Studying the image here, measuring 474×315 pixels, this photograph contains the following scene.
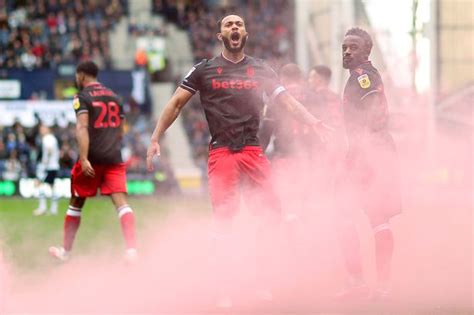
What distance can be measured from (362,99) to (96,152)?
3.26 m

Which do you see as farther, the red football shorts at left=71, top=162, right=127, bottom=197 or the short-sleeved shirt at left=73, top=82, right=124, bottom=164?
the red football shorts at left=71, top=162, right=127, bottom=197

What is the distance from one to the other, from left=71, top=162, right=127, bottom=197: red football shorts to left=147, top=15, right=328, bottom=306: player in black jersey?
242 centimetres

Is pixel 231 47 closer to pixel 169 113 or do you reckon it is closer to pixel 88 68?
pixel 169 113

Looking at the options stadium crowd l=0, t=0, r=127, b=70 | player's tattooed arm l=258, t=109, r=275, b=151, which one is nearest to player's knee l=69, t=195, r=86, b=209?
player's tattooed arm l=258, t=109, r=275, b=151

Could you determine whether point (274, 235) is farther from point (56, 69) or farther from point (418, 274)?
point (56, 69)

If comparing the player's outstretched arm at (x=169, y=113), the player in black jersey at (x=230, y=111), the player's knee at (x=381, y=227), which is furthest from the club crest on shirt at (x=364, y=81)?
the player's outstretched arm at (x=169, y=113)

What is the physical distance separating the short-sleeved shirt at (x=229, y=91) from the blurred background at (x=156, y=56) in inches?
868

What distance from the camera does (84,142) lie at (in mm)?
10703

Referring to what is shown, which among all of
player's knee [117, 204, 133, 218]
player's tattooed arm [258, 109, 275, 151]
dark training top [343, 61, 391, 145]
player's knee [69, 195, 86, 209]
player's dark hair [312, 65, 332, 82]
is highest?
player's dark hair [312, 65, 332, 82]

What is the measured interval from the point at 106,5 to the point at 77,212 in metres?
31.3

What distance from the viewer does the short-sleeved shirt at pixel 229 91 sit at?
28.3ft

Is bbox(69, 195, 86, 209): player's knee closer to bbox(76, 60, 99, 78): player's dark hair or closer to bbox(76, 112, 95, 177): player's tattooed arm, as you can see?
bbox(76, 112, 95, 177): player's tattooed arm

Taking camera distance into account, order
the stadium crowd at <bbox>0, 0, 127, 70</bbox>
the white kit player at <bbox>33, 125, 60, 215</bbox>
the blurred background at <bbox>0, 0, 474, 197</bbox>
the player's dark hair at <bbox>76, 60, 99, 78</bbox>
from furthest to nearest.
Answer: the stadium crowd at <bbox>0, 0, 127, 70</bbox> < the blurred background at <bbox>0, 0, 474, 197</bbox> < the white kit player at <bbox>33, 125, 60, 215</bbox> < the player's dark hair at <bbox>76, 60, 99, 78</bbox>

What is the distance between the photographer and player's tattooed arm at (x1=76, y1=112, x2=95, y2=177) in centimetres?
1067
